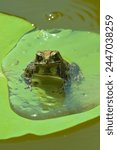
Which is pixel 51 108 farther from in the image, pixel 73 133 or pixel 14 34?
pixel 14 34

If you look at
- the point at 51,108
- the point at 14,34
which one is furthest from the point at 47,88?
the point at 14,34

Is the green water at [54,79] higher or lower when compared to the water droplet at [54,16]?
lower

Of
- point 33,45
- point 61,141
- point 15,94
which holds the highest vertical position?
point 33,45

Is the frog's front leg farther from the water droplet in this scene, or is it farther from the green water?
the water droplet

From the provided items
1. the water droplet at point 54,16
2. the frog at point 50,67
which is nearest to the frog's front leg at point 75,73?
the frog at point 50,67

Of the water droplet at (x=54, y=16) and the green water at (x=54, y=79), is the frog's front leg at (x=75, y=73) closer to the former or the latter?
the green water at (x=54, y=79)

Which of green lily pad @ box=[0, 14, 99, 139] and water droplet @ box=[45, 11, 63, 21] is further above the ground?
water droplet @ box=[45, 11, 63, 21]

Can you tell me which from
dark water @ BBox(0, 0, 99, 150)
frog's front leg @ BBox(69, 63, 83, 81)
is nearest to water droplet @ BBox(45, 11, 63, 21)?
dark water @ BBox(0, 0, 99, 150)
